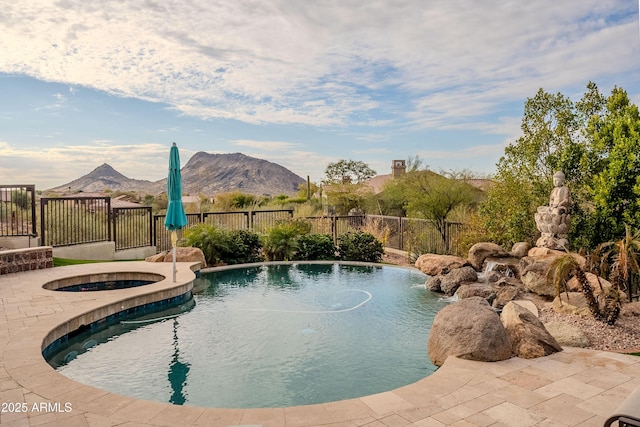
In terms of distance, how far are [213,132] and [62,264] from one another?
19.7 metres

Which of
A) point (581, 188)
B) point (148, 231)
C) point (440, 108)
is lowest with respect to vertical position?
point (148, 231)

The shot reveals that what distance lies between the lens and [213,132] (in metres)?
28.8

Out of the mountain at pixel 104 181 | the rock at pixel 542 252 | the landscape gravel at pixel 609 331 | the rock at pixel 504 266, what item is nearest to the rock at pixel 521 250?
the rock at pixel 504 266

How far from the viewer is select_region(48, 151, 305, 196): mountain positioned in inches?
2276

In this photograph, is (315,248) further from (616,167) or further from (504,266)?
(616,167)

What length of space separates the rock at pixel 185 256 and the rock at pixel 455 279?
5.81m

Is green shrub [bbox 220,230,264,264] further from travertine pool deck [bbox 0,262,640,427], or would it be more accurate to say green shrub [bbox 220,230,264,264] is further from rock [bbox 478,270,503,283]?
travertine pool deck [bbox 0,262,640,427]

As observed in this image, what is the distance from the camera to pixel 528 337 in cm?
479

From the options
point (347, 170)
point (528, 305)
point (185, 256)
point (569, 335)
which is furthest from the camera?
point (347, 170)

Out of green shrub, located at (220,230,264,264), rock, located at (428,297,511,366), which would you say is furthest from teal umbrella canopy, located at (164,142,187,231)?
rock, located at (428,297,511,366)

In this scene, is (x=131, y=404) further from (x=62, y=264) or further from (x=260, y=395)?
(x=62, y=264)

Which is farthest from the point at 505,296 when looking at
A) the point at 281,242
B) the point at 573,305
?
the point at 281,242

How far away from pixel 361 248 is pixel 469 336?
303 inches

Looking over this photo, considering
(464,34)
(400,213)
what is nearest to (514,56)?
(464,34)
